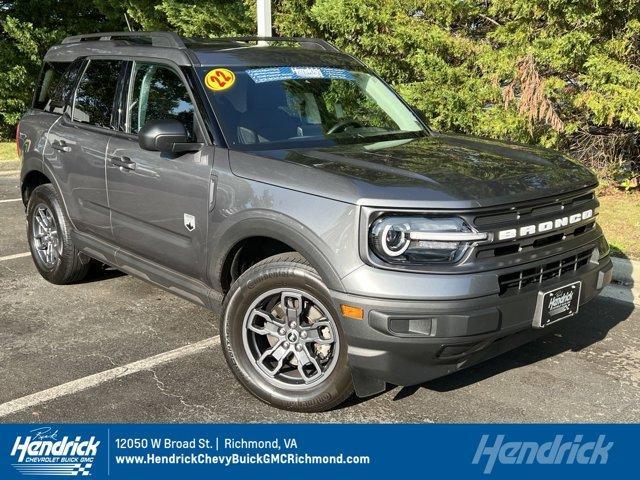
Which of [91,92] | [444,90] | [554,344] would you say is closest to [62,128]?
[91,92]

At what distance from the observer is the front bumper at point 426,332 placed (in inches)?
120

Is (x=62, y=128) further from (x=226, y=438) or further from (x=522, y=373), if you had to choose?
(x=522, y=373)

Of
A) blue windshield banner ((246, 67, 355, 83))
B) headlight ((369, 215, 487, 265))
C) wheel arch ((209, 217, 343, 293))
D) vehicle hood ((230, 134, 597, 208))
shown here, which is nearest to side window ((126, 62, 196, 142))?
blue windshield banner ((246, 67, 355, 83))

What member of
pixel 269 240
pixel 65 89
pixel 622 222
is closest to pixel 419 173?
pixel 269 240

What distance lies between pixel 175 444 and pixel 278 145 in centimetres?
169

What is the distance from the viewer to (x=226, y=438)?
3361 millimetres

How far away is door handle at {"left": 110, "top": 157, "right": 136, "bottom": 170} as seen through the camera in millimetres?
4367

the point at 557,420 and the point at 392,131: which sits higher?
the point at 392,131

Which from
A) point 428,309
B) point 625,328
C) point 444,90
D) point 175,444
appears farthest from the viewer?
point 444,90

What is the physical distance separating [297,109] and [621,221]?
429 centimetres

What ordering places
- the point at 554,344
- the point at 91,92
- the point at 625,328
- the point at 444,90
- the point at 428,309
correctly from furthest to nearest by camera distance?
the point at 444,90, the point at 91,92, the point at 625,328, the point at 554,344, the point at 428,309

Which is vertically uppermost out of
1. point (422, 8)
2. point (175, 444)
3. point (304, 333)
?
point (422, 8)

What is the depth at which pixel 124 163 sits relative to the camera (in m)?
4.44

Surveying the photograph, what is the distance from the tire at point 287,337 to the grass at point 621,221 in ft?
11.9
